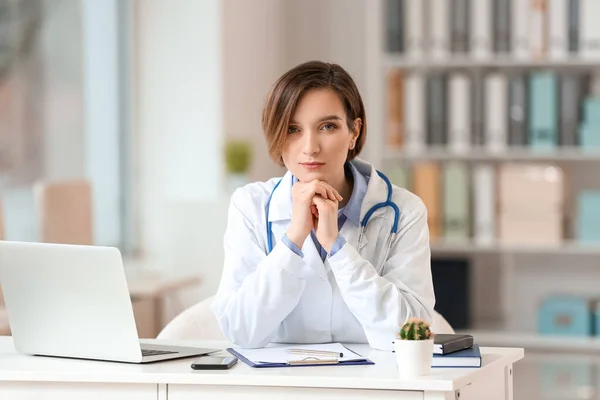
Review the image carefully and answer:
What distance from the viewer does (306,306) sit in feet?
7.18

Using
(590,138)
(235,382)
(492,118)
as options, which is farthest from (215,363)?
(590,138)

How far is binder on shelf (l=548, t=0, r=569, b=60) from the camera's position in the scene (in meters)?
4.88

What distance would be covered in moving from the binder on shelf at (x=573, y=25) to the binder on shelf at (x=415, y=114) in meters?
0.72

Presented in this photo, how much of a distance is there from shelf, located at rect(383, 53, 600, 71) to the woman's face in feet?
9.56

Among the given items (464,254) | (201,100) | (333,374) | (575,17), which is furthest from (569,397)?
(333,374)

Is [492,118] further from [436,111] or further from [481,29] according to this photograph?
[481,29]

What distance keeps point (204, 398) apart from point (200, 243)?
3184 mm

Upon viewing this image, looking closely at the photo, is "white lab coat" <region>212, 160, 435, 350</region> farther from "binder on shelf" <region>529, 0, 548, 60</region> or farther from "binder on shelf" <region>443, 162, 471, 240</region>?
"binder on shelf" <region>529, 0, 548, 60</region>

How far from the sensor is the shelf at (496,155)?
196 inches

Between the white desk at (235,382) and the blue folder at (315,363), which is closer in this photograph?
the white desk at (235,382)

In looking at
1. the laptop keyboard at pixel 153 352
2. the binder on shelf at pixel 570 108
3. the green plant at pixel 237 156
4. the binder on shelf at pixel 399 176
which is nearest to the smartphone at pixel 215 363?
the laptop keyboard at pixel 153 352

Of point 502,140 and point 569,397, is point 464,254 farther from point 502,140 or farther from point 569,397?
point 569,397

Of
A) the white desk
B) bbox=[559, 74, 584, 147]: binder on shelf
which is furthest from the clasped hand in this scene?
bbox=[559, 74, 584, 147]: binder on shelf

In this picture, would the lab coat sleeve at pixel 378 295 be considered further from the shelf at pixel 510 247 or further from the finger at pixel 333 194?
the shelf at pixel 510 247
